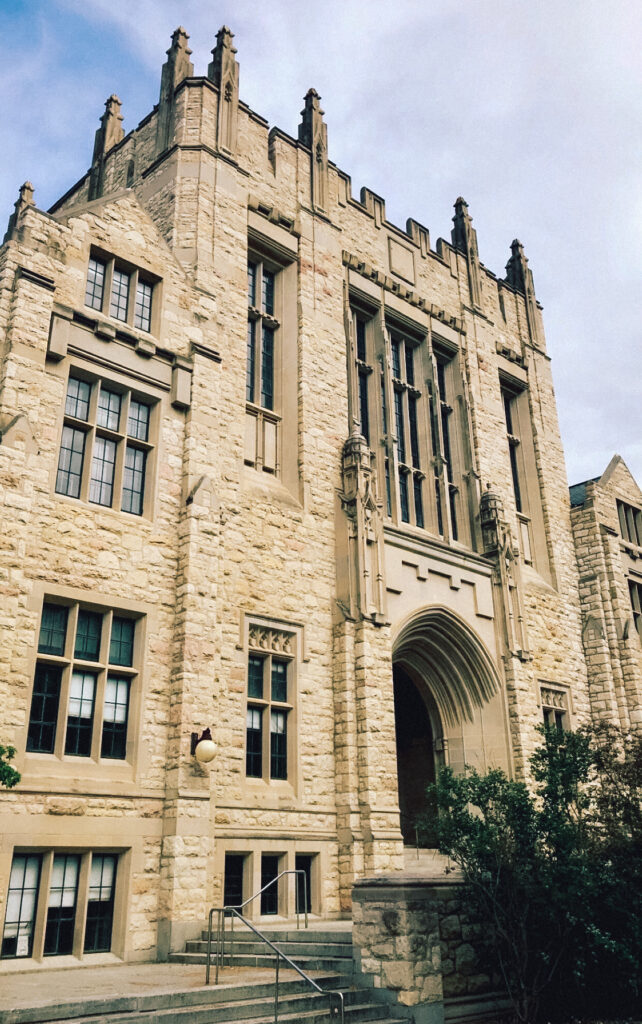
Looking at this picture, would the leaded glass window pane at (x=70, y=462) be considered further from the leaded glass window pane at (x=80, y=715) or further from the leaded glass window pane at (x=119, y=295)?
the leaded glass window pane at (x=80, y=715)

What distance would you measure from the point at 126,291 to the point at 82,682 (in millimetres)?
6691

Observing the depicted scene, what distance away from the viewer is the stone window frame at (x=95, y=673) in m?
11.4

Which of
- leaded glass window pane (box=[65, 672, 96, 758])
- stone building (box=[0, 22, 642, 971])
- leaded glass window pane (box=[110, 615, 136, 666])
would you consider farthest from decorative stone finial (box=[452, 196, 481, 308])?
leaded glass window pane (box=[65, 672, 96, 758])

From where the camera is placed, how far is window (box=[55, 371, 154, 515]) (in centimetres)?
1289

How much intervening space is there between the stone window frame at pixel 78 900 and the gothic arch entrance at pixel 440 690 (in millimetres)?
8251

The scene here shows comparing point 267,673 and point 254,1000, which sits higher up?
point 267,673

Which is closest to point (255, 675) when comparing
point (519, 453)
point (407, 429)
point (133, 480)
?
point (133, 480)

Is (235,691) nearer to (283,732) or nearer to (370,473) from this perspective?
(283,732)

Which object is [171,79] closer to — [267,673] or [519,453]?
[267,673]

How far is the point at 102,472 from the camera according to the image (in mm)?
13289

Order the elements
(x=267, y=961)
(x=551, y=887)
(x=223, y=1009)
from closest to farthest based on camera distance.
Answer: (x=223, y=1009) → (x=551, y=887) → (x=267, y=961)

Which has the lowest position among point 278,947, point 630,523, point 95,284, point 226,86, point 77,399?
point 278,947

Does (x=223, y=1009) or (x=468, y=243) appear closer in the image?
(x=223, y=1009)

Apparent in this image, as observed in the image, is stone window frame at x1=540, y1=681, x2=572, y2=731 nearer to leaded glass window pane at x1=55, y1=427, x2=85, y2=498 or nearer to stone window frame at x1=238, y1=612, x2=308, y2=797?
stone window frame at x1=238, y1=612, x2=308, y2=797
